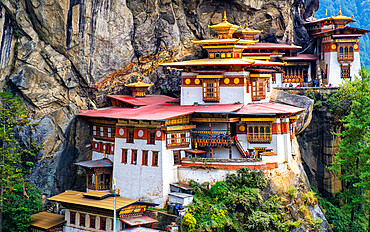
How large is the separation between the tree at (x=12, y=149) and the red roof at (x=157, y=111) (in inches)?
199

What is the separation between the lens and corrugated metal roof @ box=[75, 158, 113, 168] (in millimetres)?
42906

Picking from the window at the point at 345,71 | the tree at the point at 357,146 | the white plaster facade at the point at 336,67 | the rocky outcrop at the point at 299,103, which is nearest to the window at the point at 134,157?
Result: the rocky outcrop at the point at 299,103

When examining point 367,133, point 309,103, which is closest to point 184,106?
point 309,103

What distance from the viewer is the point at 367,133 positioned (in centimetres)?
4459

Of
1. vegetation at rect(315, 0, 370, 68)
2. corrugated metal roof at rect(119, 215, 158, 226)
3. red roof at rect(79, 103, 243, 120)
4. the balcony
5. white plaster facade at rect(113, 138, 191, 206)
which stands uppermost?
vegetation at rect(315, 0, 370, 68)

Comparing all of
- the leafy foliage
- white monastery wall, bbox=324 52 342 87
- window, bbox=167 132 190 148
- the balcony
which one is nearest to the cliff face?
the leafy foliage

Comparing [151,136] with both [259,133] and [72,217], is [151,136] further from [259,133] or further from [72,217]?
[259,133]

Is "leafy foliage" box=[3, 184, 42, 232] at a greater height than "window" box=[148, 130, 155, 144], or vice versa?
"window" box=[148, 130, 155, 144]

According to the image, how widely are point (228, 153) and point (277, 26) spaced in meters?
22.2

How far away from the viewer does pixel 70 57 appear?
1811 inches

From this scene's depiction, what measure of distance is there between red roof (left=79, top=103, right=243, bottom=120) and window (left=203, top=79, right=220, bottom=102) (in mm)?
957

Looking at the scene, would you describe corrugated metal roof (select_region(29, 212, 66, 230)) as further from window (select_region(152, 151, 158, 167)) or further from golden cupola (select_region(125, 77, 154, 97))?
golden cupola (select_region(125, 77, 154, 97))

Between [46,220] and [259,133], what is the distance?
16.6m

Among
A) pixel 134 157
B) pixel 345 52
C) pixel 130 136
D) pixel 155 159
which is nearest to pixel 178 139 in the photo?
pixel 155 159
